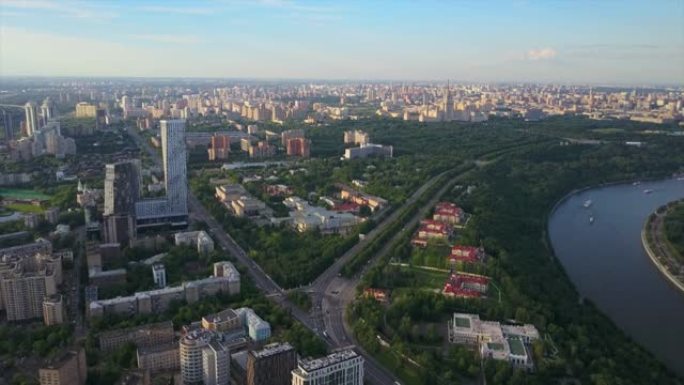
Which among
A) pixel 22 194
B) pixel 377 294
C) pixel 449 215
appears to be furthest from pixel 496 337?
pixel 22 194

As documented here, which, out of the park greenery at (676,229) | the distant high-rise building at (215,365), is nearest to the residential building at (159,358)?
the distant high-rise building at (215,365)

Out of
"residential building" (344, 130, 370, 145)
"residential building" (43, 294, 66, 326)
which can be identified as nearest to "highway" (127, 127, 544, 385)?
"residential building" (43, 294, 66, 326)

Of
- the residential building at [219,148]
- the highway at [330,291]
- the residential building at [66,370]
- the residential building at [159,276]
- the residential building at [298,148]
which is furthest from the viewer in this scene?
the residential building at [298,148]

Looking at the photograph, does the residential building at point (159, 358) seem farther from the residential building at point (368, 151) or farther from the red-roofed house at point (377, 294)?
the residential building at point (368, 151)

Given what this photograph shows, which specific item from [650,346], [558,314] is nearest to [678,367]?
[650,346]

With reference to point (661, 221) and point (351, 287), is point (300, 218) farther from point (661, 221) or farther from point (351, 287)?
point (661, 221)

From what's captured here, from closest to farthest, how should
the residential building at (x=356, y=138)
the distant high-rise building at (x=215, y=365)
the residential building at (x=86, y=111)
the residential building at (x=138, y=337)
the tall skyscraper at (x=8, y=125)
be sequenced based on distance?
the distant high-rise building at (x=215, y=365), the residential building at (x=138, y=337), the residential building at (x=356, y=138), the tall skyscraper at (x=8, y=125), the residential building at (x=86, y=111)
